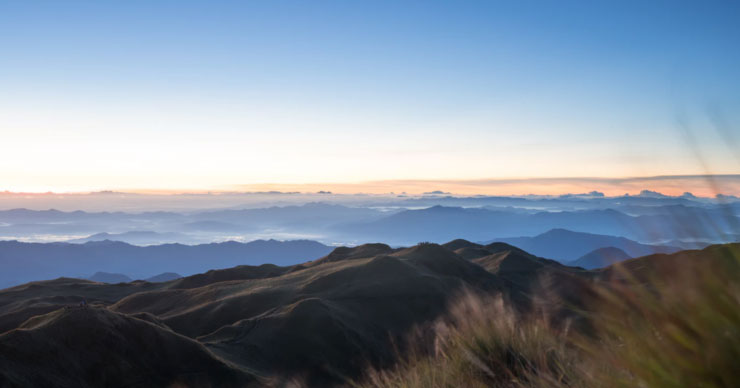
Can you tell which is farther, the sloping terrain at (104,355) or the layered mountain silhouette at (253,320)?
the layered mountain silhouette at (253,320)

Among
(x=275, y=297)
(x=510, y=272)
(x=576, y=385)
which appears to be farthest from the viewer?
(x=510, y=272)

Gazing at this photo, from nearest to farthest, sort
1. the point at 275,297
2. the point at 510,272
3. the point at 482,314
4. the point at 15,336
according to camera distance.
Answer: the point at 482,314
the point at 15,336
the point at 275,297
the point at 510,272

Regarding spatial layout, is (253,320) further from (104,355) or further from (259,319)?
(104,355)

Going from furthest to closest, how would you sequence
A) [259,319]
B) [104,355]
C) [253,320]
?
[259,319], [253,320], [104,355]

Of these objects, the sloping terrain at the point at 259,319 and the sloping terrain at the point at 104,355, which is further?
the sloping terrain at the point at 259,319

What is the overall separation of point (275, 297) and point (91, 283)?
37987 mm

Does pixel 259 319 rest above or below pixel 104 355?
below

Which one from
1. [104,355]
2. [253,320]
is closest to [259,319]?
[253,320]

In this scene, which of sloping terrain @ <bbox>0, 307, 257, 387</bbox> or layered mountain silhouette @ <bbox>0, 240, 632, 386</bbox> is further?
layered mountain silhouette @ <bbox>0, 240, 632, 386</bbox>

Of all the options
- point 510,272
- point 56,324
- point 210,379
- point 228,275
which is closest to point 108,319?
point 56,324

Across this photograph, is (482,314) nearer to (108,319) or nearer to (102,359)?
Result: (102,359)

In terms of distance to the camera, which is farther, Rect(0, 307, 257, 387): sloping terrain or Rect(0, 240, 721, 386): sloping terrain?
Rect(0, 240, 721, 386): sloping terrain

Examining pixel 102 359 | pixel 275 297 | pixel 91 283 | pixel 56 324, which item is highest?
pixel 56 324

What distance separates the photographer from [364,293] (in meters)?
35.3
